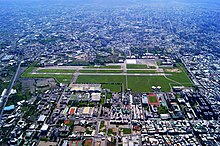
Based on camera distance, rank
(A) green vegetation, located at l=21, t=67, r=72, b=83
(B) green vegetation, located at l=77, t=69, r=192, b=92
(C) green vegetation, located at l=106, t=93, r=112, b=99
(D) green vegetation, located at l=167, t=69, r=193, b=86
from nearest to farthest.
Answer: (C) green vegetation, located at l=106, t=93, r=112, b=99, (B) green vegetation, located at l=77, t=69, r=192, b=92, (D) green vegetation, located at l=167, t=69, r=193, b=86, (A) green vegetation, located at l=21, t=67, r=72, b=83

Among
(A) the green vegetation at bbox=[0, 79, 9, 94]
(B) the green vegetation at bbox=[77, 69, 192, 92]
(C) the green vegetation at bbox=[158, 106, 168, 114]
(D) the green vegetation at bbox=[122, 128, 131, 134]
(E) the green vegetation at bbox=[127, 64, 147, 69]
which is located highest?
(E) the green vegetation at bbox=[127, 64, 147, 69]

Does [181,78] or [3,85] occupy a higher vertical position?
[181,78]

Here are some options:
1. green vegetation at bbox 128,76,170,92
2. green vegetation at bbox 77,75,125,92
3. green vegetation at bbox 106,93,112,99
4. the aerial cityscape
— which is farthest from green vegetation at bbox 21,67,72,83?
green vegetation at bbox 128,76,170,92

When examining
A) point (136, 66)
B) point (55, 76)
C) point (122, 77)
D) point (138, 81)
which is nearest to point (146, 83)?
point (138, 81)

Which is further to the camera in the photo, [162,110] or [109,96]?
[109,96]

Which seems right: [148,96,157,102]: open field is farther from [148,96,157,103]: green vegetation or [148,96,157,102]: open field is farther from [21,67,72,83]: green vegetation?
[21,67,72,83]: green vegetation

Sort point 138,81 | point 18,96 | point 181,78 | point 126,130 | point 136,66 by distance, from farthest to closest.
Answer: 1. point 136,66
2. point 181,78
3. point 138,81
4. point 18,96
5. point 126,130

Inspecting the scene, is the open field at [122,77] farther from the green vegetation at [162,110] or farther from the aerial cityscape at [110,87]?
the green vegetation at [162,110]

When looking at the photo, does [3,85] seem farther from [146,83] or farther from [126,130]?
[146,83]

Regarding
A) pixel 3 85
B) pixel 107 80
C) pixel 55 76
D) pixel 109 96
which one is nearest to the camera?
pixel 109 96

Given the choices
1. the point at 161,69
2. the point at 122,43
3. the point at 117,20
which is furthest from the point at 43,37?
the point at 161,69
